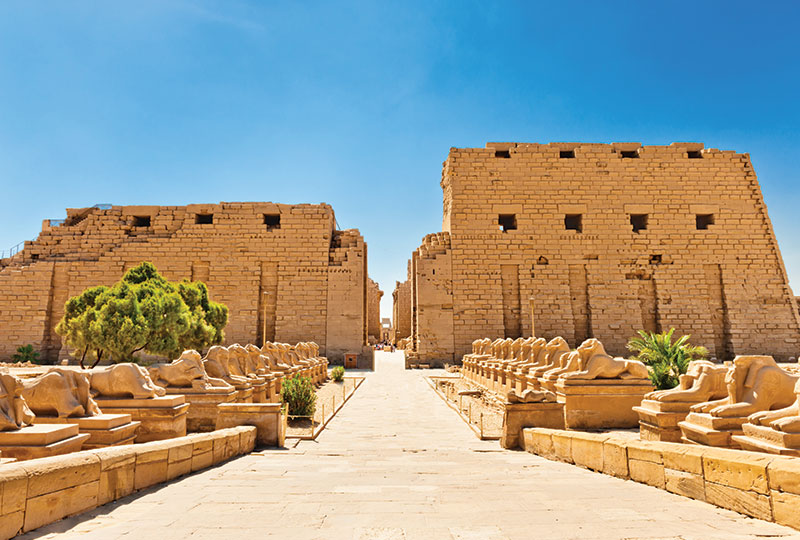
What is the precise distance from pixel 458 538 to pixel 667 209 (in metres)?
23.8

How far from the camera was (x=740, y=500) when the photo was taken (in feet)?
9.70

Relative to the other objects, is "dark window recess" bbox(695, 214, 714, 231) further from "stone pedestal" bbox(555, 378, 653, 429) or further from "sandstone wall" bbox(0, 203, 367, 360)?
"stone pedestal" bbox(555, 378, 653, 429)

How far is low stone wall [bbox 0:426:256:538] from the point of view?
2.60 m

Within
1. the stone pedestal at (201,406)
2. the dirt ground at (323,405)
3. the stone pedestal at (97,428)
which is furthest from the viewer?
the dirt ground at (323,405)

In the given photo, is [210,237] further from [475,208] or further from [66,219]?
[475,208]

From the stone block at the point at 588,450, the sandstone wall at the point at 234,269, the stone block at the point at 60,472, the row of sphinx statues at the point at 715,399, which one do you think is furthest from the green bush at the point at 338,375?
the stone block at the point at 60,472

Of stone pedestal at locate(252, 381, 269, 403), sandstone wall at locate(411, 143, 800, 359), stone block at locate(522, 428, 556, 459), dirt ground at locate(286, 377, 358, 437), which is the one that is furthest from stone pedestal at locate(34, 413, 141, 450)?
sandstone wall at locate(411, 143, 800, 359)

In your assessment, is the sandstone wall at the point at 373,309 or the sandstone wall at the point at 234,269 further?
the sandstone wall at the point at 373,309

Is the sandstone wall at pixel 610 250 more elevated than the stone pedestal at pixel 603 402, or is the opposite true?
the sandstone wall at pixel 610 250

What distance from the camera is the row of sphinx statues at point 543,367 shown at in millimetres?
7328

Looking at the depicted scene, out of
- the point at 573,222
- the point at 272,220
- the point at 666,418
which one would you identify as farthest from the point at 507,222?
the point at 666,418

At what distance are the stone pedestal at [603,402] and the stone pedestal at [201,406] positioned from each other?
5263 mm

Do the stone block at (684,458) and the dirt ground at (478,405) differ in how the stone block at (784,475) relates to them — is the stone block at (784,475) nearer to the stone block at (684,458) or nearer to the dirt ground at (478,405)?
the stone block at (684,458)

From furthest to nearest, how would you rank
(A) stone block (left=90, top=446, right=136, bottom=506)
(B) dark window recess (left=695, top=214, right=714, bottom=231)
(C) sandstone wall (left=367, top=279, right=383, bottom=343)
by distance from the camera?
(C) sandstone wall (left=367, top=279, right=383, bottom=343) → (B) dark window recess (left=695, top=214, right=714, bottom=231) → (A) stone block (left=90, top=446, right=136, bottom=506)
